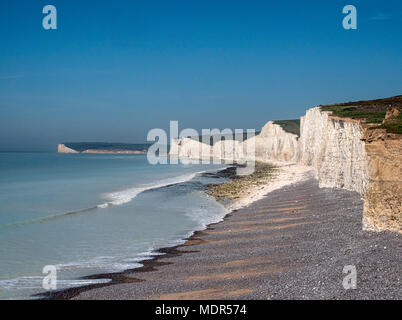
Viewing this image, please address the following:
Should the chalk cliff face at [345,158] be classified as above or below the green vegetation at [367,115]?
below

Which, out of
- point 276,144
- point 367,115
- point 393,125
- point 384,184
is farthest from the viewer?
point 276,144

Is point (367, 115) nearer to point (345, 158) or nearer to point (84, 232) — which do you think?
point (345, 158)

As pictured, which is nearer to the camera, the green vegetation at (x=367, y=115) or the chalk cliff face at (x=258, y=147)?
the green vegetation at (x=367, y=115)

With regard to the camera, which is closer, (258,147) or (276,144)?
(276,144)

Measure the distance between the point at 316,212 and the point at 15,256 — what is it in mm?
10403

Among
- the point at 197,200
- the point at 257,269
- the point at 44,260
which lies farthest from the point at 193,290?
the point at 197,200

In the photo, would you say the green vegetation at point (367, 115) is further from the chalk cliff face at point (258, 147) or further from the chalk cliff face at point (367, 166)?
the chalk cliff face at point (258, 147)

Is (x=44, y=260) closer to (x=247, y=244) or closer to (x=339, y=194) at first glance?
(x=247, y=244)

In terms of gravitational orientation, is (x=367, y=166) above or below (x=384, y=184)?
above

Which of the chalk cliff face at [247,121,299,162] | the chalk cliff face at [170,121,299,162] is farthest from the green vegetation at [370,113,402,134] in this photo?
the chalk cliff face at [170,121,299,162]

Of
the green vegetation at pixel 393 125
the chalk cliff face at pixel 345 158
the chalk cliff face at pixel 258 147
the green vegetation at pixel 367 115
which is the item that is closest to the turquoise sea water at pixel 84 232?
the chalk cliff face at pixel 345 158

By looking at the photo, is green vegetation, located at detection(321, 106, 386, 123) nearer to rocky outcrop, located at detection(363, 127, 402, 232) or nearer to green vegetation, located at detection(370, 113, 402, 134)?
green vegetation, located at detection(370, 113, 402, 134)

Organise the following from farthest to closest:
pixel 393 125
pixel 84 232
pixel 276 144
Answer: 1. pixel 276 144
2. pixel 84 232
3. pixel 393 125

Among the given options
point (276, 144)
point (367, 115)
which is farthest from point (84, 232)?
point (276, 144)
